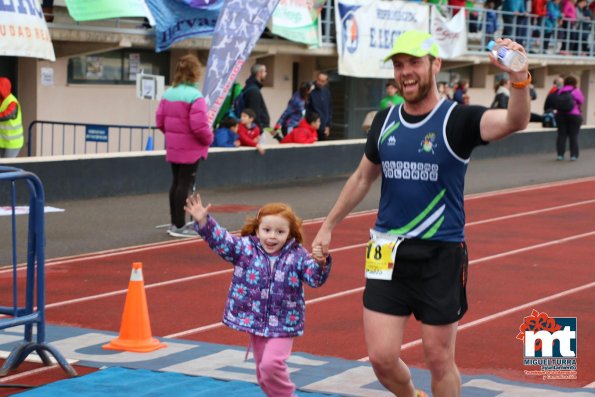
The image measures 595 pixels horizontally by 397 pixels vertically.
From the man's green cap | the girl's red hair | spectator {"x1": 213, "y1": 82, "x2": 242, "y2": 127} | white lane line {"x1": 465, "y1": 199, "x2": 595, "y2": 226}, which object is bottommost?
white lane line {"x1": 465, "y1": 199, "x2": 595, "y2": 226}

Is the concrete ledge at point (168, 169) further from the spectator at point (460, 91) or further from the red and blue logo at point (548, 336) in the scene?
the red and blue logo at point (548, 336)

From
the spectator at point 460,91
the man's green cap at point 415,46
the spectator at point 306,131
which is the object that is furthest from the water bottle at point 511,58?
the spectator at point 460,91

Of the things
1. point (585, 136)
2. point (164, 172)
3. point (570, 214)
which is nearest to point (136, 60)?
point (164, 172)

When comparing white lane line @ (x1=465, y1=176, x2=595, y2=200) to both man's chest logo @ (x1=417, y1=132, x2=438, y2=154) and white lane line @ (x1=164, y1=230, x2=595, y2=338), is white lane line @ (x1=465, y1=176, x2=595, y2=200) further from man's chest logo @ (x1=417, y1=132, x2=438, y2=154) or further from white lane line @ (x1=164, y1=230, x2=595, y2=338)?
man's chest logo @ (x1=417, y1=132, x2=438, y2=154)

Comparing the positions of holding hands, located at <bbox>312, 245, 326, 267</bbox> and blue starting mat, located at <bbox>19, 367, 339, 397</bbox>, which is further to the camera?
blue starting mat, located at <bbox>19, 367, 339, 397</bbox>

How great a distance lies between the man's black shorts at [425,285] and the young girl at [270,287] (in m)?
0.58

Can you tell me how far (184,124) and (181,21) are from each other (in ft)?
29.2

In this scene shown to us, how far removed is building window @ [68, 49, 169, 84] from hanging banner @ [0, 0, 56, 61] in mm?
3980

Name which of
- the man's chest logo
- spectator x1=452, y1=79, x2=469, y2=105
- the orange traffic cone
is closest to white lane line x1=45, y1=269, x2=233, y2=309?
the orange traffic cone

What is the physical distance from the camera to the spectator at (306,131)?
22.3 meters

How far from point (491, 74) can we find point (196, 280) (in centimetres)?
2583

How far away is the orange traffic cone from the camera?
8609mm

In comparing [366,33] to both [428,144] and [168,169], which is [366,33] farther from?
[428,144]

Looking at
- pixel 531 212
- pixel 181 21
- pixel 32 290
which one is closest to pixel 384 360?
pixel 32 290
